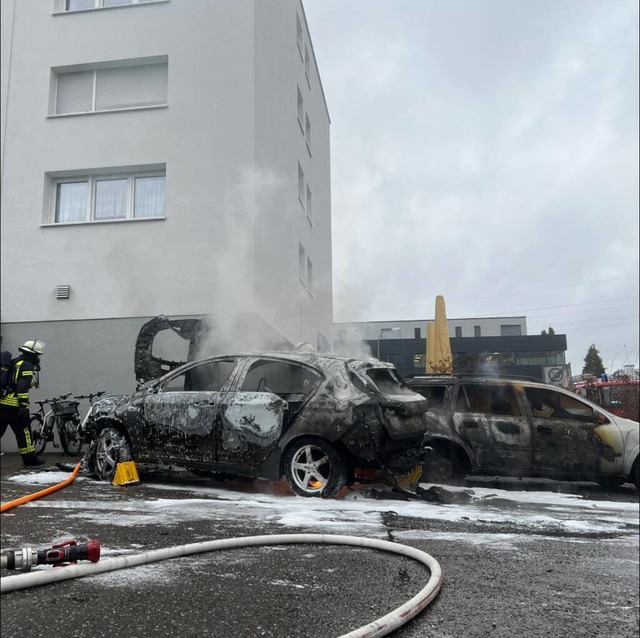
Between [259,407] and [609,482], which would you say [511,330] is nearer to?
[259,407]

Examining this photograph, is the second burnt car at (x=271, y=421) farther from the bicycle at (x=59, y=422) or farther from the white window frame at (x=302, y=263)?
the white window frame at (x=302, y=263)

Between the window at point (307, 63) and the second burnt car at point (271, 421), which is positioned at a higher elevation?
the window at point (307, 63)

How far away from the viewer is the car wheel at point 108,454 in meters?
1.33

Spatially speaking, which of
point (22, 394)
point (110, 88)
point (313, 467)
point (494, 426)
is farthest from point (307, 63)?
point (494, 426)

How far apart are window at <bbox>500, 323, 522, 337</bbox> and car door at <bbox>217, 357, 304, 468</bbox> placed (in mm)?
462

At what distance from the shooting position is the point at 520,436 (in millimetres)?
1750

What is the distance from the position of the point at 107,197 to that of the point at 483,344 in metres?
0.90

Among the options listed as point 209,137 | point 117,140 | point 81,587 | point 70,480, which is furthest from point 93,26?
point 81,587

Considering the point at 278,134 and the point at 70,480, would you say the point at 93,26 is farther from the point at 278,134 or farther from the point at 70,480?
the point at 70,480

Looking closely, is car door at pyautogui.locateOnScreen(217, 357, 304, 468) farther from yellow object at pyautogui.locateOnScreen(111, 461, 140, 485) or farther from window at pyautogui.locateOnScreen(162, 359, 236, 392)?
yellow object at pyautogui.locateOnScreen(111, 461, 140, 485)

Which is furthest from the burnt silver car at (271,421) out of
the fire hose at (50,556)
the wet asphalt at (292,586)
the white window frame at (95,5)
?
the white window frame at (95,5)

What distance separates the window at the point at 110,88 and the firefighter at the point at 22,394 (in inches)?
21.8

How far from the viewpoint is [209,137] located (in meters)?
1.22

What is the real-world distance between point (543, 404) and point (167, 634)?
1.17m
